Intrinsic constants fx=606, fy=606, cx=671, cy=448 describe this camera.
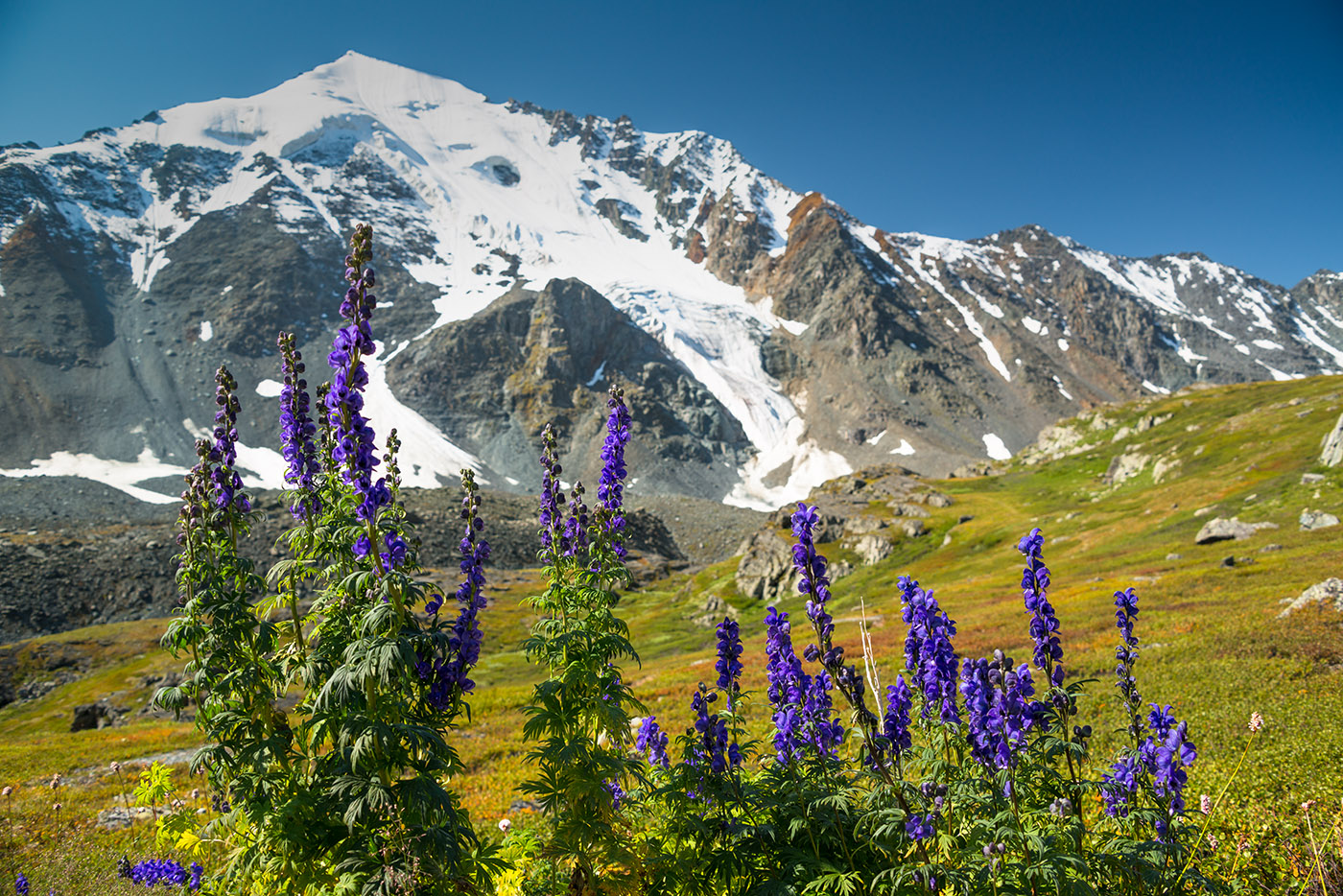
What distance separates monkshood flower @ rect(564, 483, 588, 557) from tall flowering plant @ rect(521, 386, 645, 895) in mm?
12

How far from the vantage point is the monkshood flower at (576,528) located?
763cm

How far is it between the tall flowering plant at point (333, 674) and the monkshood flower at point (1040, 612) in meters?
5.27

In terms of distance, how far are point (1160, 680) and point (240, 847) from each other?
20031mm

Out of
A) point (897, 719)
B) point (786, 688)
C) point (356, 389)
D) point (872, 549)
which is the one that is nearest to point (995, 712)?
point (897, 719)

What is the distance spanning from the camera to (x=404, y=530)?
5715mm

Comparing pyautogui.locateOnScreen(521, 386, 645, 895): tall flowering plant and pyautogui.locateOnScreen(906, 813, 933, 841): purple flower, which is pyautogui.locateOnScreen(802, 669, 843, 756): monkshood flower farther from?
pyautogui.locateOnScreen(521, 386, 645, 895): tall flowering plant

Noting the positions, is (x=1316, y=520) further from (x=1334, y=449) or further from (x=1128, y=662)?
(x=1128, y=662)

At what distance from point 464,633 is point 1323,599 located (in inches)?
1014

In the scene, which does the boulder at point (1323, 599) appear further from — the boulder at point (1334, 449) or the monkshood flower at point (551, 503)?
the boulder at point (1334, 449)

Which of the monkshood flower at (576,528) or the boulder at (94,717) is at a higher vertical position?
the monkshood flower at (576,528)

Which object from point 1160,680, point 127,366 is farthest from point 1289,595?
point 127,366

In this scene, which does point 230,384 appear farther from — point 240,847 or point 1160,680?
point 1160,680

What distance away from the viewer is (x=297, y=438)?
682 centimetres

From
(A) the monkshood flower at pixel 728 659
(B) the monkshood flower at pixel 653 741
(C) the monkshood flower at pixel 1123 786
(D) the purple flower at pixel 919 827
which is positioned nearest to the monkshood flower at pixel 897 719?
(D) the purple flower at pixel 919 827
